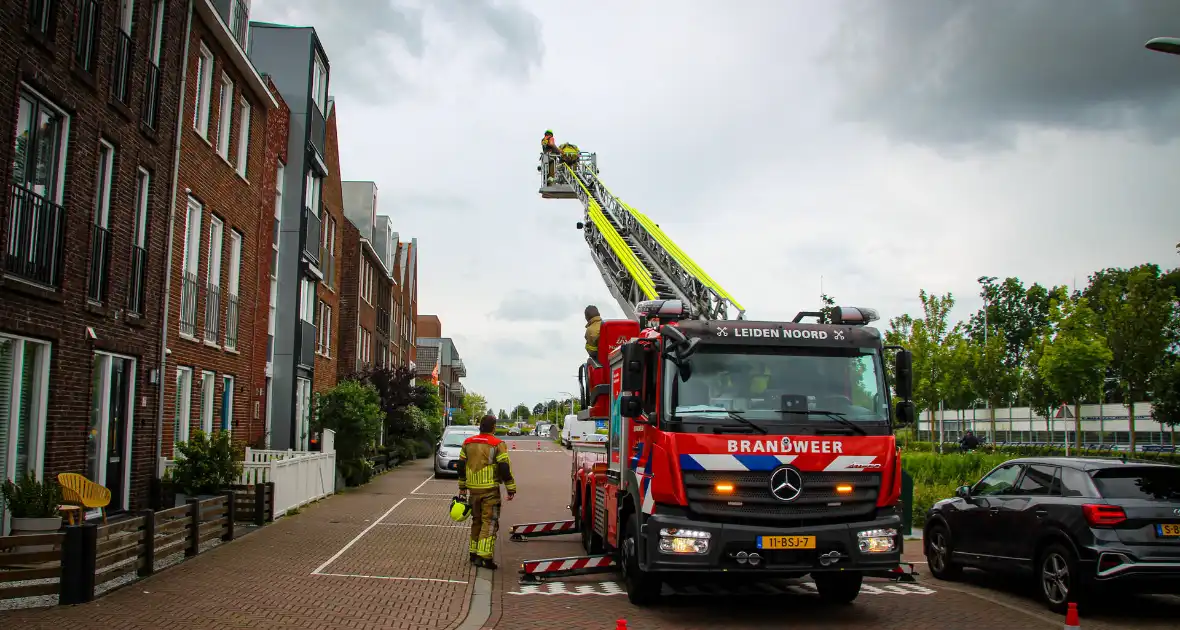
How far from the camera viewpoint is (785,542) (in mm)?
8273

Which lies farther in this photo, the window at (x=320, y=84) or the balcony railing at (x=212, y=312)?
the window at (x=320, y=84)

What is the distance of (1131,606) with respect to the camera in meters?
9.55

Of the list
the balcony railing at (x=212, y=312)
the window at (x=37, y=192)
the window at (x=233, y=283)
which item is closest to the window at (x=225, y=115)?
the window at (x=233, y=283)

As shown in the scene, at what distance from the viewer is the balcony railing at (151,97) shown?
48.2ft

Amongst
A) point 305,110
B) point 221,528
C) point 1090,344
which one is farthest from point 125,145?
point 1090,344

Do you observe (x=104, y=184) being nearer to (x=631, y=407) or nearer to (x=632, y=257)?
(x=631, y=407)

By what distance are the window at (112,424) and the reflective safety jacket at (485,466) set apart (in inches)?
211

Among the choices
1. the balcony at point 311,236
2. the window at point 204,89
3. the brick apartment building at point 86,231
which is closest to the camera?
the brick apartment building at point 86,231

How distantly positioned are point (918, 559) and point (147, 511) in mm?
9864

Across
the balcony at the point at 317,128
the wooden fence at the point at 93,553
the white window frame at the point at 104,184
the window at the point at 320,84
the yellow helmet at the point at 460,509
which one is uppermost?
the window at the point at 320,84

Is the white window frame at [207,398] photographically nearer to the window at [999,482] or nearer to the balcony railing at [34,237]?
the balcony railing at [34,237]

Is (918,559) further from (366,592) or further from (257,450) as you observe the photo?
(257,450)

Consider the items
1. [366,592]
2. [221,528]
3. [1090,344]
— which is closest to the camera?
[366,592]

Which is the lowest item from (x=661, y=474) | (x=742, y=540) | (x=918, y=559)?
(x=918, y=559)
